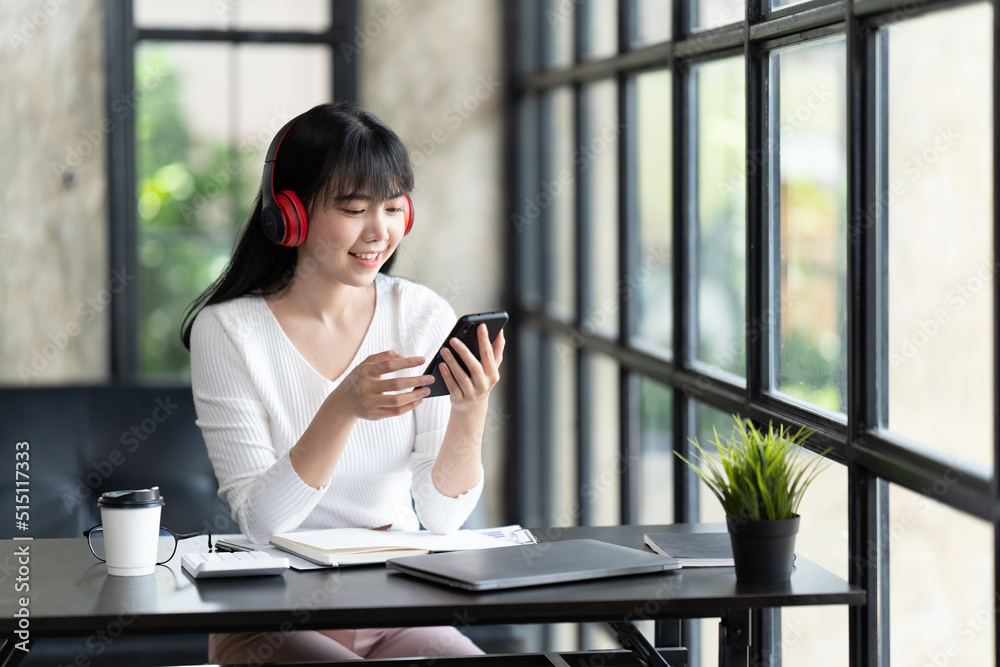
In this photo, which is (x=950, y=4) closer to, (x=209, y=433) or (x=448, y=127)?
(x=209, y=433)

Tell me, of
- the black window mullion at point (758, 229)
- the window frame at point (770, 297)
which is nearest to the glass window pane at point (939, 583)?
the window frame at point (770, 297)

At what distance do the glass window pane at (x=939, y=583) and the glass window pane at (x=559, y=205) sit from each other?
2160 mm

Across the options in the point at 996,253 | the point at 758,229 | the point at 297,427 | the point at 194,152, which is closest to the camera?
the point at 996,253

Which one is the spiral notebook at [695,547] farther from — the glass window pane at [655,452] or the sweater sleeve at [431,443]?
the glass window pane at [655,452]

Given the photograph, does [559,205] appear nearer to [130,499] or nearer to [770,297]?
[770,297]

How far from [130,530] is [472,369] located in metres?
0.51

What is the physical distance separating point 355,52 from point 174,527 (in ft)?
6.55

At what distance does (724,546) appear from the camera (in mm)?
1592

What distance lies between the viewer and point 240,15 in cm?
432

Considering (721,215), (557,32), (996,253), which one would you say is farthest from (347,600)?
(557,32)

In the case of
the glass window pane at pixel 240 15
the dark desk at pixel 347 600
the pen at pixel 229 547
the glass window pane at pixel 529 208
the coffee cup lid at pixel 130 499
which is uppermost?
the glass window pane at pixel 240 15

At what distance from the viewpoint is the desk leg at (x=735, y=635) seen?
59.2 inches

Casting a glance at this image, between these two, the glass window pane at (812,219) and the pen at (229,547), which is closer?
the pen at (229,547)

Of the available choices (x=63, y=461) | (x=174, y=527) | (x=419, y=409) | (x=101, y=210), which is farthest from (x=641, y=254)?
(x=101, y=210)
